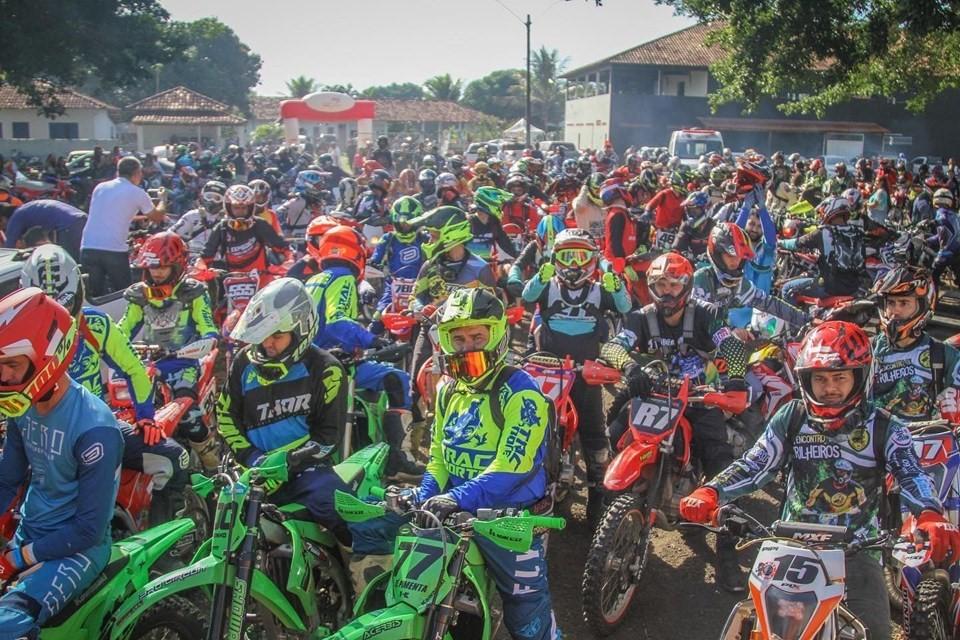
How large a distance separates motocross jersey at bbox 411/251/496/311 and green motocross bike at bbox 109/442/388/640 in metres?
3.60

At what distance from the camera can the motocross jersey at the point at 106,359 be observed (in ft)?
17.8

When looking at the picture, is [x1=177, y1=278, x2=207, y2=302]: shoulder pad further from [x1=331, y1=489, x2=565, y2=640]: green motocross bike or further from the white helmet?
[x1=331, y1=489, x2=565, y2=640]: green motocross bike

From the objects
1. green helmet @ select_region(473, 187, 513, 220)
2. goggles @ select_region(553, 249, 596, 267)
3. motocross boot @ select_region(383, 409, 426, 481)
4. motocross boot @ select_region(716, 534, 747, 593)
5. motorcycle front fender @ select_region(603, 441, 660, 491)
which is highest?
green helmet @ select_region(473, 187, 513, 220)

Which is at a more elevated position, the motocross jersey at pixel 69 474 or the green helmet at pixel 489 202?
the green helmet at pixel 489 202

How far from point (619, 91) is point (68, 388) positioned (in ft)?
174

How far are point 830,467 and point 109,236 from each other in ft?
28.5

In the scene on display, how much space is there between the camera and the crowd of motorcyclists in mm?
3926

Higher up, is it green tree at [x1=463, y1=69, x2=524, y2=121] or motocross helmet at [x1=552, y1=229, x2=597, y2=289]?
green tree at [x1=463, y1=69, x2=524, y2=121]

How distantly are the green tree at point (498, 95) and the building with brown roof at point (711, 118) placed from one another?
36.2 metres

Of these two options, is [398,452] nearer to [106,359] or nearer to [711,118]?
[106,359]

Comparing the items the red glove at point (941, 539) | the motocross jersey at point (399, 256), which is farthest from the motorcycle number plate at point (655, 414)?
the motocross jersey at point (399, 256)

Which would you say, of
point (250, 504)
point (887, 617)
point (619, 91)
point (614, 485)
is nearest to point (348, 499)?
point (250, 504)

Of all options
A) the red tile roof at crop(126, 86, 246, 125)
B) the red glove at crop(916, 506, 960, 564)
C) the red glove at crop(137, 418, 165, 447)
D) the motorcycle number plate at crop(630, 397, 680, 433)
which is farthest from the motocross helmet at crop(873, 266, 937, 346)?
the red tile roof at crop(126, 86, 246, 125)

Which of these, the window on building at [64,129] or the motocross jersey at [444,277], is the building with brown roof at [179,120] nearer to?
the window on building at [64,129]
